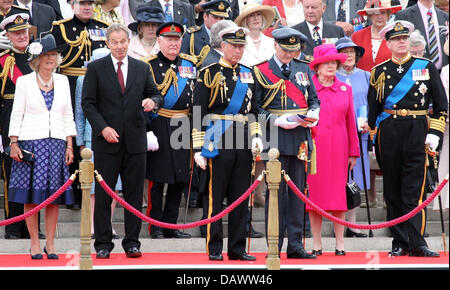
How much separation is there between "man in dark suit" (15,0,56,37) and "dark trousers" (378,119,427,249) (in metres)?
4.40

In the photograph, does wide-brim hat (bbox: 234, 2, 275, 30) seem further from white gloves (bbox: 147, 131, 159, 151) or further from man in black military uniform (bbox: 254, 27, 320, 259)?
white gloves (bbox: 147, 131, 159, 151)

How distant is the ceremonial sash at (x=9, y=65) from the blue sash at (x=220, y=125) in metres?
2.43

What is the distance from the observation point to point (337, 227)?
10.2m

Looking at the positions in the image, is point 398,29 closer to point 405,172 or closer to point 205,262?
point 405,172

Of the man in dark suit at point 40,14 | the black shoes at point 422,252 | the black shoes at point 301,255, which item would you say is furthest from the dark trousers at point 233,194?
the man in dark suit at point 40,14

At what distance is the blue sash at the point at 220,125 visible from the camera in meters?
9.61

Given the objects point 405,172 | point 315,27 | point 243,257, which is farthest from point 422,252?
point 315,27

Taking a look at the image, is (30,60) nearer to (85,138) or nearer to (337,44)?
(85,138)

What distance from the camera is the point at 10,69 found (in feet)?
35.1

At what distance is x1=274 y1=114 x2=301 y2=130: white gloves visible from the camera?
9789mm

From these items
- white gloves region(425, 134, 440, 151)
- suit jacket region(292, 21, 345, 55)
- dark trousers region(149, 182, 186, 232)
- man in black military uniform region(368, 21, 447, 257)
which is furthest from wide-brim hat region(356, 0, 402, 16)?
dark trousers region(149, 182, 186, 232)

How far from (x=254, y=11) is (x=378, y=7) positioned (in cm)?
174
